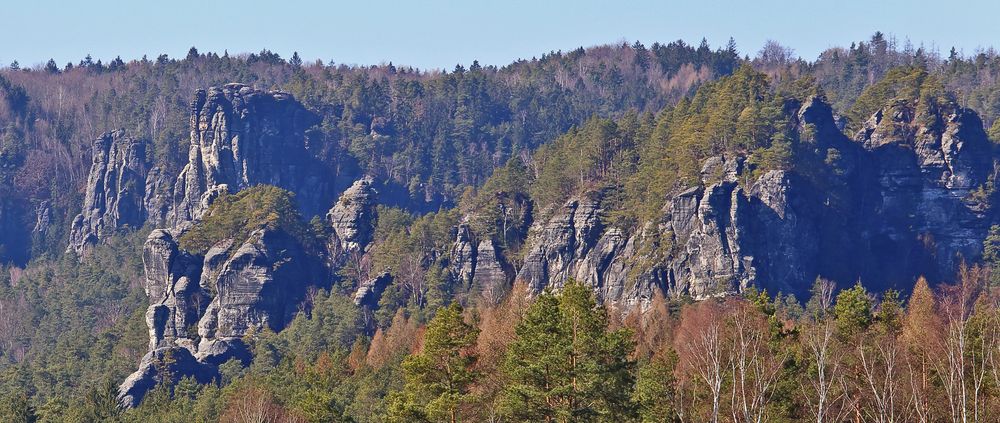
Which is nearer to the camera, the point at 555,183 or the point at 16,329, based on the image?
the point at 555,183

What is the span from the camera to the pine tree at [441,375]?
6322 cm

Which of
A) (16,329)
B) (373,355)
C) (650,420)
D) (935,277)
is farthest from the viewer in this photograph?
(16,329)

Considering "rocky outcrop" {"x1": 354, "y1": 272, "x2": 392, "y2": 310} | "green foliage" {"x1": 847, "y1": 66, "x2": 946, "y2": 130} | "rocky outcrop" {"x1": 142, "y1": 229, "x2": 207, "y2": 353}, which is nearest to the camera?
"rocky outcrop" {"x1": 142, "y1": 229, "x2": 207, "y2": 353}

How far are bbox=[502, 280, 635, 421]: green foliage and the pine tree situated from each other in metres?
1.84

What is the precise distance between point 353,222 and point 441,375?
104 meters

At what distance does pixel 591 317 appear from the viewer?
63.7m

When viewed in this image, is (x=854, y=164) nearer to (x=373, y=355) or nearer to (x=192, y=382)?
(x=373, y=355)

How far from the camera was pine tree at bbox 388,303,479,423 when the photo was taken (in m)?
63.2

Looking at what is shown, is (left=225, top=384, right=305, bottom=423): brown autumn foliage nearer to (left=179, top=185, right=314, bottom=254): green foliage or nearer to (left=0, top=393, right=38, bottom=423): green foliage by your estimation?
(left=0, top=393, right=38, bottom=423): green foliage

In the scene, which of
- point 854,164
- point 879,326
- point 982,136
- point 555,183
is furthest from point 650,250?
point 879,326

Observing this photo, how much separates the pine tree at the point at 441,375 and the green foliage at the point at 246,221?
317ft

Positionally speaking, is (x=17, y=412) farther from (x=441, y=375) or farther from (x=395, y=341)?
(x=441, y=375)

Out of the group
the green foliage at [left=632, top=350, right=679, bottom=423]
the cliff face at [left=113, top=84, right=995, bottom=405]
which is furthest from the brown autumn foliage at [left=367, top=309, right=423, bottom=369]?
the green foliage at [left=632, top=350, right=679, bottom=423]

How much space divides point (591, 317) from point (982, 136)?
100308 millimetres
